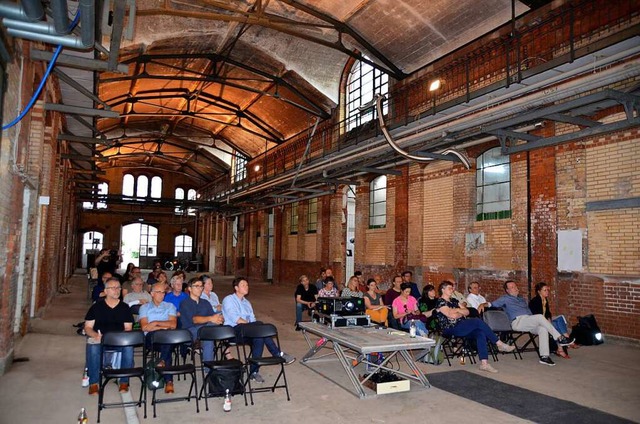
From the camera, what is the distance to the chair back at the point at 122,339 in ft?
17.6

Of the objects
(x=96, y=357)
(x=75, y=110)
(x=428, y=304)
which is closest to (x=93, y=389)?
(x=96, y=357)

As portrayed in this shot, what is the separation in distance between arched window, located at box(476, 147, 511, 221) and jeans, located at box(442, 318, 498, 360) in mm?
4867

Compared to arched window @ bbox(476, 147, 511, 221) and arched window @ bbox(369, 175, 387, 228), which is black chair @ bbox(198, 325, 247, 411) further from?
arched window @ bbox(369, 175, 387, 228)

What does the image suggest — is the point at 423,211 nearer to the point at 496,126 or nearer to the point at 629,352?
the point at 496,126

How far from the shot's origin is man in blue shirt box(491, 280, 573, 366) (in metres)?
7.61

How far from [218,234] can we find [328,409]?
2958 cm

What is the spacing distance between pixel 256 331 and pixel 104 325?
1.87m

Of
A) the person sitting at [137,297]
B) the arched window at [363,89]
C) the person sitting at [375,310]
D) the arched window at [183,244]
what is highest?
the arched window at [363,89]

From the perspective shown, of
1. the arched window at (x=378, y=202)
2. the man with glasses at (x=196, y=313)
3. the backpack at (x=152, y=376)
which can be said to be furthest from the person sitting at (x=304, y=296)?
the arched window at (x=378, y=202)

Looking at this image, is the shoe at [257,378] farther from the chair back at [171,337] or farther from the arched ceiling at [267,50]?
the arched ceiling at [267,50]

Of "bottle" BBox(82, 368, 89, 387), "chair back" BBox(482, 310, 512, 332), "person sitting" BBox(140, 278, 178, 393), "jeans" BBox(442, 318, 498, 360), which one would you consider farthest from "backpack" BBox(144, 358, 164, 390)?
"chair back" BBox(482, 310, 512, 332)

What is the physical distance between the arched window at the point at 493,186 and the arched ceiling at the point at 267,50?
311cm

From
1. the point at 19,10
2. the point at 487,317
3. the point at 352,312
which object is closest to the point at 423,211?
the point at 487,317

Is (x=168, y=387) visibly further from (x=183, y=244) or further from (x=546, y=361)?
(x=183, y=244)
